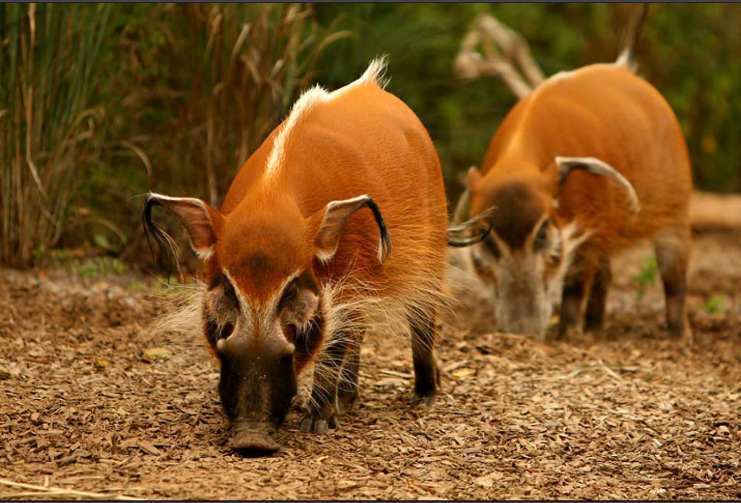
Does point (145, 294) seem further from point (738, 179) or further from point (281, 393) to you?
point (738, 179)

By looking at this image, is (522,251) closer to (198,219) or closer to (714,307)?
(714,307)

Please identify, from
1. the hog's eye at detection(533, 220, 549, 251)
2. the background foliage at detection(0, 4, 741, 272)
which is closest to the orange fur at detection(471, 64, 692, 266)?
the hog's eye at detection(533, 220, 549, 251)

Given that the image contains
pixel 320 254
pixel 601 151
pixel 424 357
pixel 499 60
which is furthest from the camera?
pixel 499 60

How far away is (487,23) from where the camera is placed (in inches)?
399

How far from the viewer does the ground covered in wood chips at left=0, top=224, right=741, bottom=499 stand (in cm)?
359

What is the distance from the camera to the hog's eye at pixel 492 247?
20.3 ft

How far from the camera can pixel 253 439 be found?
363 cm

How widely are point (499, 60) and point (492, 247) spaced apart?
4.12 m

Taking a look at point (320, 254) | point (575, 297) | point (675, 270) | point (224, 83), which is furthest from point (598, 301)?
point (320, 254)

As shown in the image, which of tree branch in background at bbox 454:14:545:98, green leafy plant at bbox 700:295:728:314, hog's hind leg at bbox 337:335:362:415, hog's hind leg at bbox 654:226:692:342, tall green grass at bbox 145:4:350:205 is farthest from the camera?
tree branch in background at bbox 454:14:545:98

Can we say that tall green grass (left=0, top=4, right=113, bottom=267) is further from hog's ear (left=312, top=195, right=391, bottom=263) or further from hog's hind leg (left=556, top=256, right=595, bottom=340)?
hog's hind leg (left=556, top=256, right=595, bottom=340)

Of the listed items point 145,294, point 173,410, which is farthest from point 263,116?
point 173,410

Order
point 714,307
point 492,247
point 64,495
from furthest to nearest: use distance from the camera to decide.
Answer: point 714,307 → point 492,247 → point 64,495

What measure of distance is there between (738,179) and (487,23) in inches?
210
